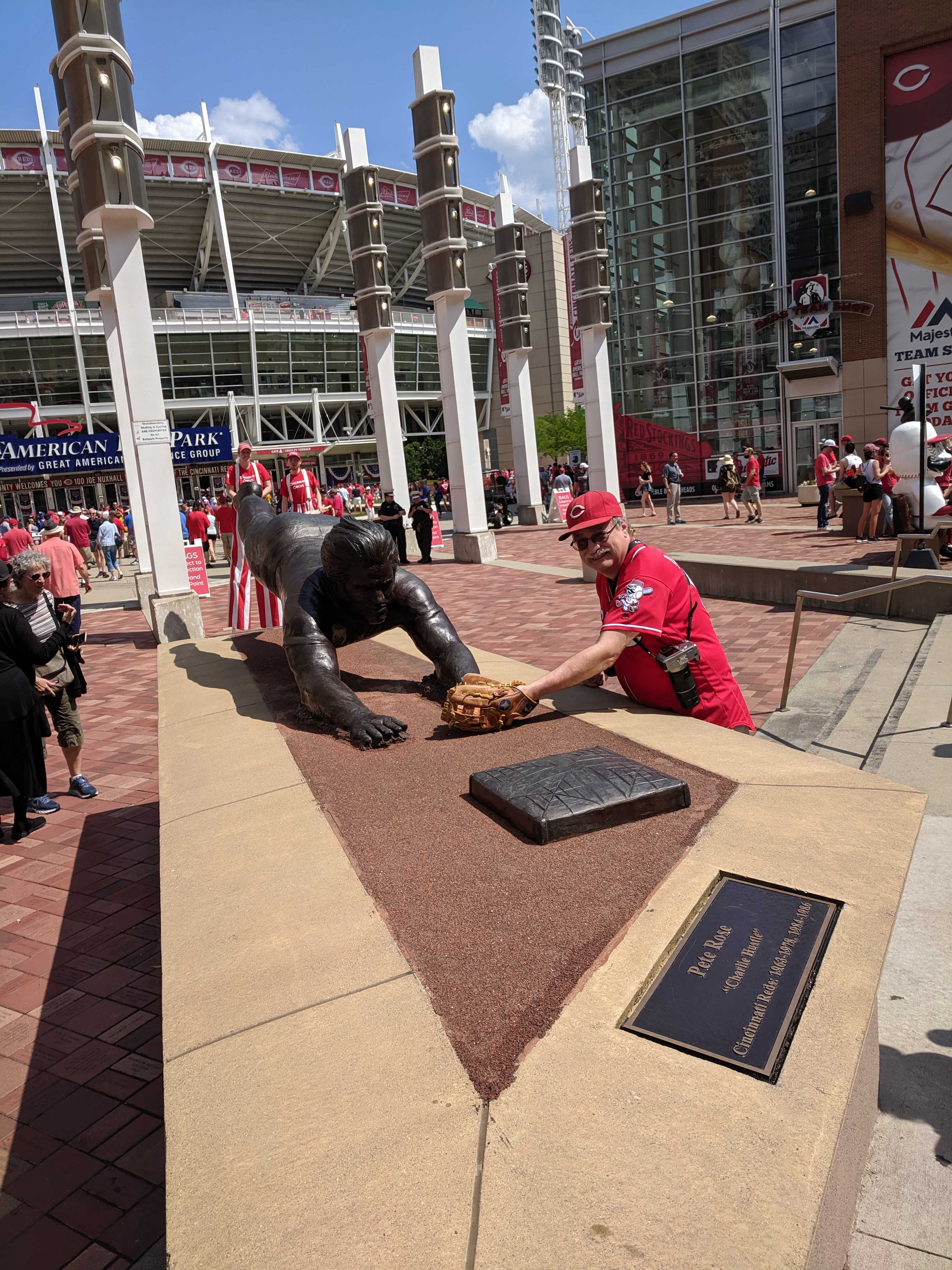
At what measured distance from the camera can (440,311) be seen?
1638 cm

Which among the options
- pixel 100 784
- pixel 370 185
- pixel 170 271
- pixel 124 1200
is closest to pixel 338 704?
pixel 124 1200

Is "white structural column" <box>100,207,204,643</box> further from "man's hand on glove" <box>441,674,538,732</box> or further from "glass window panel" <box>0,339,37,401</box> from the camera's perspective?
"glass window panel" <box>0,339,37,401</box>

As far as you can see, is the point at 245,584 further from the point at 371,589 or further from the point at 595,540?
the point at 595,540

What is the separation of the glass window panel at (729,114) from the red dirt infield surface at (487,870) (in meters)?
32.4

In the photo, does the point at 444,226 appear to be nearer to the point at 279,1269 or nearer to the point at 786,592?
the point at 786,592

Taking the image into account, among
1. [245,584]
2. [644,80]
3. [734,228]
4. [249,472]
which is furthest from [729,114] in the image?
[245,584]

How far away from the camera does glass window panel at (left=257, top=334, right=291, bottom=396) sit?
46969mm

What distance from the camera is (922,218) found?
23.4m

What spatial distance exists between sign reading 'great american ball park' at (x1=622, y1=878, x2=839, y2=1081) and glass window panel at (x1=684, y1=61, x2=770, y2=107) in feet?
111

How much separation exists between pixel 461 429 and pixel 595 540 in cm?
1378

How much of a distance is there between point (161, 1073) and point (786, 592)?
8.57 meters

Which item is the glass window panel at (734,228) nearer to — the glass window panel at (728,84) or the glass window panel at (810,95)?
the glass window panel at (810,95)

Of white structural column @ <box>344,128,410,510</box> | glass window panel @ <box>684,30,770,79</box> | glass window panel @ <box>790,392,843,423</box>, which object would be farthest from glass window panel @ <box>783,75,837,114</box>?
white structural column @ <box>344,128,410,510</box>

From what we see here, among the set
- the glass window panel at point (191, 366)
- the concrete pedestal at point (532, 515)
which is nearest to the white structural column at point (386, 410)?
the concrete pedestal at point (532, 515)
